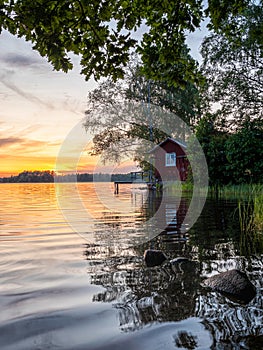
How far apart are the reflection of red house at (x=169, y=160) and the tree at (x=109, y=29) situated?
2852cm

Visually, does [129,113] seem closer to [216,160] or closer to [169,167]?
[169,167]

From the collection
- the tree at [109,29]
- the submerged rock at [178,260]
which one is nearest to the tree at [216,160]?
the tree at [109,29]

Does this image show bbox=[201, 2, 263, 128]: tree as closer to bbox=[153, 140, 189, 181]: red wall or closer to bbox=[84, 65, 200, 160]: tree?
bbox=[153, 140, 189, 181]: red wall

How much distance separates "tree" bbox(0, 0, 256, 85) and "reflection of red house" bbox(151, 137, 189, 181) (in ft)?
93.6

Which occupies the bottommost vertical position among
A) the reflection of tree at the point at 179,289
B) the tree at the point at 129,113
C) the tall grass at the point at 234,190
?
the reflection of tree at the point at 179,289

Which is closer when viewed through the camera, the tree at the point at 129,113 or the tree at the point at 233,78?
the tree at the point at 233,78

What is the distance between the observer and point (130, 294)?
4027 millimetres

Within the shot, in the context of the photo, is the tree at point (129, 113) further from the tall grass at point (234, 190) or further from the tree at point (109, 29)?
the tree at point (109, 29)

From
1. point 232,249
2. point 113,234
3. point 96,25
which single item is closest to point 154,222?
point 113,234

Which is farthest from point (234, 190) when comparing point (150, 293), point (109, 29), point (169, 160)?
point (150, 293)

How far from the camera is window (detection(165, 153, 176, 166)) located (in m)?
38.5

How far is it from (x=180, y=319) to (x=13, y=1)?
5.20 metres

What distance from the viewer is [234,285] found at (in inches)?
163

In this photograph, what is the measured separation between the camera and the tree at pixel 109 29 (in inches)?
220
